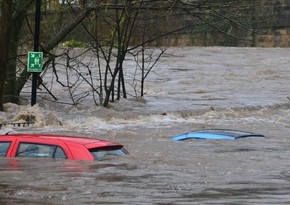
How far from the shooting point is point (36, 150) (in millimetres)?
12891

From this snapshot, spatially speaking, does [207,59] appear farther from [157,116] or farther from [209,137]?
[209,137]

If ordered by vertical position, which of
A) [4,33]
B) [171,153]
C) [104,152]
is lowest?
[171,153]

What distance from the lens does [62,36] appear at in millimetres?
25516

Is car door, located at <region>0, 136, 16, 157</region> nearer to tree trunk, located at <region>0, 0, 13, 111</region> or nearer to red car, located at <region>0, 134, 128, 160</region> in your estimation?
red car, located at <region>0, 134, 128, 160</region>

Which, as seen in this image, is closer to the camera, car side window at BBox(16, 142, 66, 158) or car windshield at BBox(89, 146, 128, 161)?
car side window at BBox(16, 142, 66, 158)

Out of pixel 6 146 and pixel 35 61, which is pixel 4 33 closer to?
pixel 35 61

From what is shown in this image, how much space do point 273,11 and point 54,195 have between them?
63.4 m

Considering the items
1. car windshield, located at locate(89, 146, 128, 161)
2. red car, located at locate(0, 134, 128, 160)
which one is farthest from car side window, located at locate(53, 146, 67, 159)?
car windshield, located at locate(89, 146, 128, 161)

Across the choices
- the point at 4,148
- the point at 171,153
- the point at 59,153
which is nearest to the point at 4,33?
the point at 171,153

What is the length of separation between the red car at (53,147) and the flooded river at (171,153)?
0.11 m

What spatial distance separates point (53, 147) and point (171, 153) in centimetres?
434

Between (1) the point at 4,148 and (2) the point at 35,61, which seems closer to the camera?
(1) the point at 4,148

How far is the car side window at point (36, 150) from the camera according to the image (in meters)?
12.7

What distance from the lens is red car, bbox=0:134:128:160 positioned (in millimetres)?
12633
